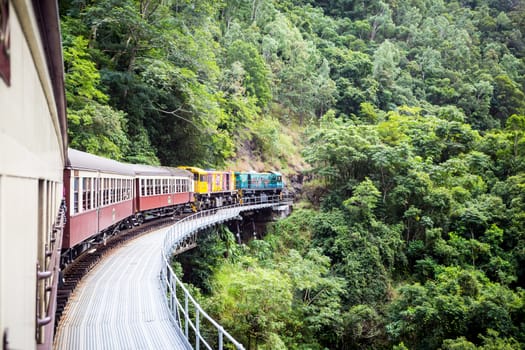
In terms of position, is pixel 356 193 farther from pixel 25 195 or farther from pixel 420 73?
pixel 420 73

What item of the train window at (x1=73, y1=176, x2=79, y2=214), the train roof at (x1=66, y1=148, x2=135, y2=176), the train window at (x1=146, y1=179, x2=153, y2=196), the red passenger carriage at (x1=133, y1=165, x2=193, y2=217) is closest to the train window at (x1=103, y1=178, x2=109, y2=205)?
the train roof at (x1=66, y1=148, x2=135, y2=176)

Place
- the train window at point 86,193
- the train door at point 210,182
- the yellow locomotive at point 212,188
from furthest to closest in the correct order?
the train door at point 210,182 → the yellow locomotive at point 212,188 → the train window at point 86,193

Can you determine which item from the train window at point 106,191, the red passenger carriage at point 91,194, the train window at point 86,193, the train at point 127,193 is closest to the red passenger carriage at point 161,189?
the train at point 127,193

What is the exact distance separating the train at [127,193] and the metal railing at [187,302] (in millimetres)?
1834

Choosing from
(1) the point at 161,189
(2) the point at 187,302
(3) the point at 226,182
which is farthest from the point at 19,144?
(3) the point at 226,182

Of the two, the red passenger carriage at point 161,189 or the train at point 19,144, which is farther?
the red passenger carriage at point 161,189

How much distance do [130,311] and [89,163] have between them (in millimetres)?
3885

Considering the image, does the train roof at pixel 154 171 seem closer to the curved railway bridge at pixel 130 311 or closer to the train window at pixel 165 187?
the train window at pixel 165 187

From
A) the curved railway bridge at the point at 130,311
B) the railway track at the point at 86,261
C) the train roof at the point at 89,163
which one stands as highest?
the train roof at the point at 89,163

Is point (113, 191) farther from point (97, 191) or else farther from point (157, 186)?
point (157, 186)

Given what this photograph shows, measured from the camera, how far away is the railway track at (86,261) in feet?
26.2

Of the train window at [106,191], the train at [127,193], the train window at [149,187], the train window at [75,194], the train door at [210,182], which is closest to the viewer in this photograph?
the train window at [75,194]

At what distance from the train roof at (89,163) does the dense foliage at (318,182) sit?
4.83m

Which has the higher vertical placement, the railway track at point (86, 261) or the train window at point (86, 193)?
the train window at point (86, 193)
